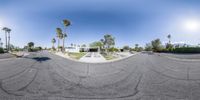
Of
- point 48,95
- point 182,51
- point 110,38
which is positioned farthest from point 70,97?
point 110,38

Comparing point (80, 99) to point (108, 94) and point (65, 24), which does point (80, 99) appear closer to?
point (108, 94)

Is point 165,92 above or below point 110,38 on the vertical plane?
below

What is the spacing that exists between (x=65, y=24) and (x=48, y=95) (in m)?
51.9

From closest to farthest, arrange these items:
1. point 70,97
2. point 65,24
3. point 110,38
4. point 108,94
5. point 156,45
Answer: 1. point 70,97
2. point 108,94
3. point 65,24
4. point 110,38
5. point 156,45

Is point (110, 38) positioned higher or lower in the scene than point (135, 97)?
higher

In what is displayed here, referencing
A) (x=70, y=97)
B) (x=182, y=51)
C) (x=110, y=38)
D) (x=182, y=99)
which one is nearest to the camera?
(x=182, y=99)

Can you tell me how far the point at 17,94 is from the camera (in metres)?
5.61

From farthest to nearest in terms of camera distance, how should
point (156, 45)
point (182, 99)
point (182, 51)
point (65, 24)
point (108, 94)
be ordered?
point (156, 45), point (65, 24), point (182, 51), point (108, 94), point (182, 99)

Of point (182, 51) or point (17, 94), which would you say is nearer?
point (17, 94)

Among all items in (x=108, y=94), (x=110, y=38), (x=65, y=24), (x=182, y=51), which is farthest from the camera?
(x=110, y=38)

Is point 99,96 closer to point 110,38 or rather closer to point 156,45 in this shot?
point 110,38

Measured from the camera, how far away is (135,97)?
536 cm

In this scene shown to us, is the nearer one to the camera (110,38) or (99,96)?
(99,96)

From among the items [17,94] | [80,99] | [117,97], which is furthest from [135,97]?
[17,94]
